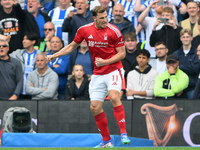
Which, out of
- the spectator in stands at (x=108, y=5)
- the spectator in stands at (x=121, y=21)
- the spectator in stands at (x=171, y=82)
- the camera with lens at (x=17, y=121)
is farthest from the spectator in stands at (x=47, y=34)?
the spectator in stands at (x=171, y=82)

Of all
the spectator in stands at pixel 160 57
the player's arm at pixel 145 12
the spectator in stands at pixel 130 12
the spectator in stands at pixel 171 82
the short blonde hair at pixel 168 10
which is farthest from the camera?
the spectator in stands at pixel 130 12

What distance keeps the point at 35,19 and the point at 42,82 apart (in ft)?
7.90

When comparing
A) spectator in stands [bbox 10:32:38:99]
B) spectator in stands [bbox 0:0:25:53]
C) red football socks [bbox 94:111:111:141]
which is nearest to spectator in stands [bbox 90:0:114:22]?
spectator in stands [bbox 10:32:38:99]

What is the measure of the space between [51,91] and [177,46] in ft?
10.6

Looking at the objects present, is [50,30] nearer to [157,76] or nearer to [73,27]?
[73,27]

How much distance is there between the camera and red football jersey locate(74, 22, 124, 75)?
592 centimetres

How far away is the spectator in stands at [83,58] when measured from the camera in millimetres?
9109

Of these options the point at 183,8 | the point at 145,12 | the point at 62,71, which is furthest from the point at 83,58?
the point at 183,8

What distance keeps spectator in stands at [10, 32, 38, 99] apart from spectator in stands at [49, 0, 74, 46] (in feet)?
2.81

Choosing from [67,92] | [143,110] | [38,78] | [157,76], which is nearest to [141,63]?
[157,76]

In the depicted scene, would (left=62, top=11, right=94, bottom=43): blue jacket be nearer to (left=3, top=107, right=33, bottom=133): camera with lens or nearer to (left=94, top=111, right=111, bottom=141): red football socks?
(left=3, top=107, right=33, bottom=133): camera with lens

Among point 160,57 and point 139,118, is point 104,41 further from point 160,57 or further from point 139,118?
point 160,57

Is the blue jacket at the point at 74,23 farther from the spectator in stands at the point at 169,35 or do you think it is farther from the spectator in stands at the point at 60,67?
the spectator in stands at the point at 169,35

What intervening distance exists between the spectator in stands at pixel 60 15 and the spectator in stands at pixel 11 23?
891mm
